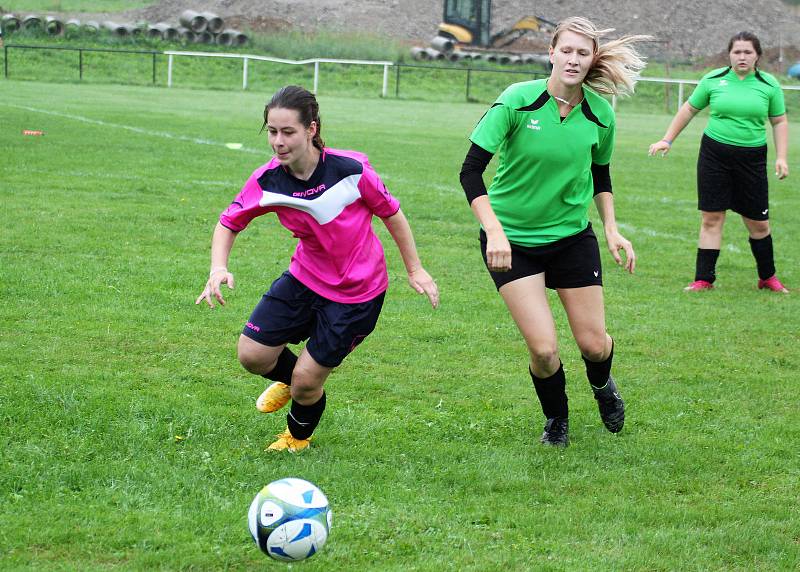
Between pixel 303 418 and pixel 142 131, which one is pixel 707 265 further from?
pixel 142 131

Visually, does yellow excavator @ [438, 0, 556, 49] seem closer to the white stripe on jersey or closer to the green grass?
the green grass

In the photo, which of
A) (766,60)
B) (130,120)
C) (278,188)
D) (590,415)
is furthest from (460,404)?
(766,60)

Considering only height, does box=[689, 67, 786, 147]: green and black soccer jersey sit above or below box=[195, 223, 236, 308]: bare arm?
above

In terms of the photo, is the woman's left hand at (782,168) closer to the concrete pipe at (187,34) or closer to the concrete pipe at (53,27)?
the concrete pipe at (53,27)

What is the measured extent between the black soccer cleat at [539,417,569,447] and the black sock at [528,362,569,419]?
0.03 m

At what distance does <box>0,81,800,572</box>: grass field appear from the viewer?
4410 mm

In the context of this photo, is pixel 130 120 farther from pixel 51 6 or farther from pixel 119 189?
pixel 51 6

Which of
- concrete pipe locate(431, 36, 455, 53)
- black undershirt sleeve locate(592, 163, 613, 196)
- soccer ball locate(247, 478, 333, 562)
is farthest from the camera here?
concrete pipe locate(431, 36, 455, 53)

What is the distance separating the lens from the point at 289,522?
13.2ft

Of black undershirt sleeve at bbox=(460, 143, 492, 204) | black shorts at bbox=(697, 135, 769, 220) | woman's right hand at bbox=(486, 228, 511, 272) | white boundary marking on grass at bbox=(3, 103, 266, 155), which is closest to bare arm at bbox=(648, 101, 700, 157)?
black shorts at bbox=(697, 135, 769, 220)

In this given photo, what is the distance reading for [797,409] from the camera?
6516 millimetres

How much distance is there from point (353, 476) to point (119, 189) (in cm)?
938

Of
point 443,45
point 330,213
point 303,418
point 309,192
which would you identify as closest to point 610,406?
point 303,418

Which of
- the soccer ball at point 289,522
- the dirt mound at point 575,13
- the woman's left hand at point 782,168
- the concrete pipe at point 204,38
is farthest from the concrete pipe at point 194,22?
the soccer ball at point 289,522
